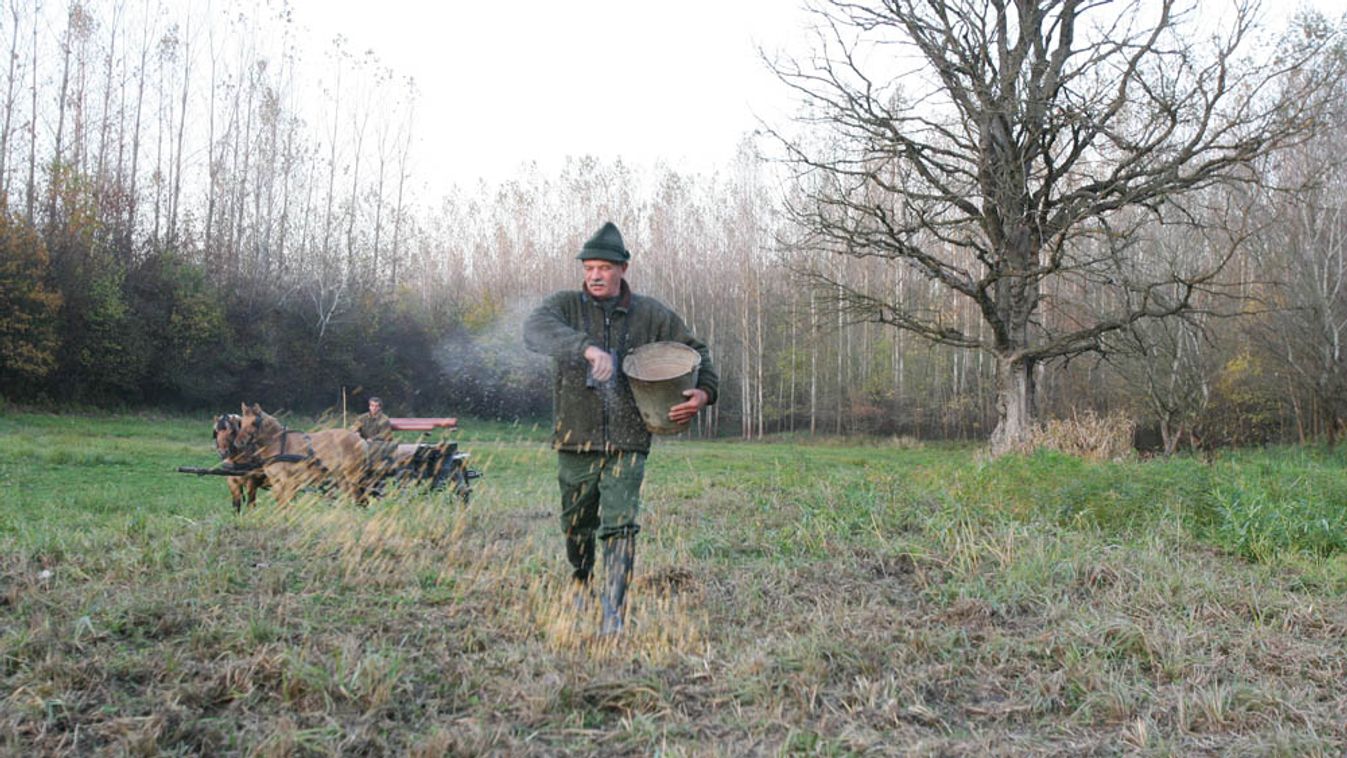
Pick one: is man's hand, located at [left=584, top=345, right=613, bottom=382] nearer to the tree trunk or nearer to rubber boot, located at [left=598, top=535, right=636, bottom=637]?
rubber boot, located at [left=598, top=535, right=636, bottom=637]

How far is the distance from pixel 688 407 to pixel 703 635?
39.5 inches

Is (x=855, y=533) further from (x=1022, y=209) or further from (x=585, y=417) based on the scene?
(x=1022, y=209)

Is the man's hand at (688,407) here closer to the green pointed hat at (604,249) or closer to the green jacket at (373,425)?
the green pointed hat at (604,249)

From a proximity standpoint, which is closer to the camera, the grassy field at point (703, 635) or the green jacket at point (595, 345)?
the grassy field at point (703, 635)

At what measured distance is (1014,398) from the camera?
49.2 feet

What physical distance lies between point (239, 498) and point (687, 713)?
20.3 feet

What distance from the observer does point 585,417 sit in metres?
4.32

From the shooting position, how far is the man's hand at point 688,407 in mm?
4160

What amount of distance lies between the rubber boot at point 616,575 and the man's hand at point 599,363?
781 millimetres

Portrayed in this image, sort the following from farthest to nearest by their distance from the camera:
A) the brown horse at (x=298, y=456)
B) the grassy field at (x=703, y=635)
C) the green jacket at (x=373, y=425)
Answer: the green jacket at (x=373, y=425), the brown horse at (x=298, y=456), the grassy field at (x=703, y=635)

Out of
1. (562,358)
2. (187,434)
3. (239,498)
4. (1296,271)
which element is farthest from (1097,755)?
(1296,271)

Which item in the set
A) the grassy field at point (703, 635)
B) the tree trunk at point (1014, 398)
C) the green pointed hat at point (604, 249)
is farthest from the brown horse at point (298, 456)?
the tree trunk at point (1014, 398)

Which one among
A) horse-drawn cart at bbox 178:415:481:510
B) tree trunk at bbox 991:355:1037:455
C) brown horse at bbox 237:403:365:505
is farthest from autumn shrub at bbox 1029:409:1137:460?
brown horse at bbox 237:403:365:505

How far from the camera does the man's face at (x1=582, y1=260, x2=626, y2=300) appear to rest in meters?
4.41
